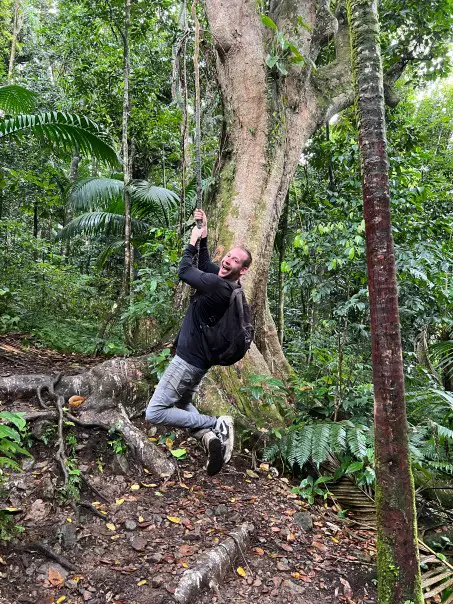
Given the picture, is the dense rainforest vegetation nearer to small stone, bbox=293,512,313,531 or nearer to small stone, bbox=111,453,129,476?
small stone, bbox=293,512,313,531

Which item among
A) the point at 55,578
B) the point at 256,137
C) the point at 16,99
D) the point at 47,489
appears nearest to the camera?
the point at 55,578

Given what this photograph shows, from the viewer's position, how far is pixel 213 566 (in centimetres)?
308

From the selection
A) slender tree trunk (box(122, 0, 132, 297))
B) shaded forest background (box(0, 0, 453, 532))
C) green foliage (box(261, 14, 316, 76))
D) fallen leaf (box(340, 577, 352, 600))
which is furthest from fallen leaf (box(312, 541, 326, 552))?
green foliage (box(261, 14, 316, 76))

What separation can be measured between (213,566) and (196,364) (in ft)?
4.79

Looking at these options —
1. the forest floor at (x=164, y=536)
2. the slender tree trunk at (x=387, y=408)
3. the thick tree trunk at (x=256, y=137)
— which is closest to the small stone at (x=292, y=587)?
the forest floor at (x=164, y=536)

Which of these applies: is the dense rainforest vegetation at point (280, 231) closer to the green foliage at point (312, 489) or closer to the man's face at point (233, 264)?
the green foliage at point (312, 489)

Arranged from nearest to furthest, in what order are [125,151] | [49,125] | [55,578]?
[55,578] → [49,125] → [125,151]

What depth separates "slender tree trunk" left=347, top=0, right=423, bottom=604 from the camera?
2455 millimetres

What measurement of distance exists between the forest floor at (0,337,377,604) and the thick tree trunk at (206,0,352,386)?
215 cm

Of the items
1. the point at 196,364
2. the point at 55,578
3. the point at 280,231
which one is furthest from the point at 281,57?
the point at 55,578

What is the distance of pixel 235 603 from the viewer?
2.96 metres

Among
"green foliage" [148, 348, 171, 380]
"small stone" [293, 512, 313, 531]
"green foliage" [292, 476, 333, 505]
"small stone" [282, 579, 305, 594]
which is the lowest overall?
"small stone" [282, 579, 305, 594]

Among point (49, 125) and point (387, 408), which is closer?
point (387, 408)

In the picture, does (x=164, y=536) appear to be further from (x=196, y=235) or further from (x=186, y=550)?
(x=196, y=235)
